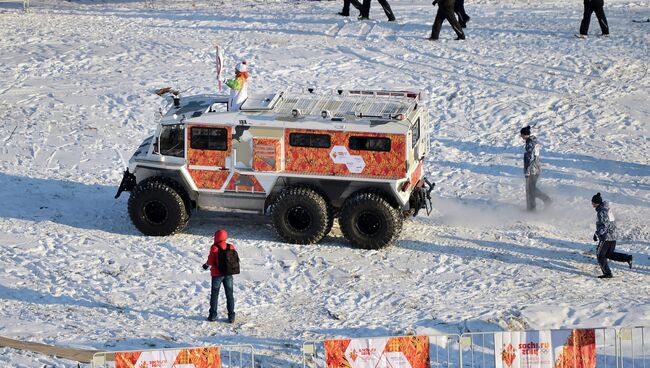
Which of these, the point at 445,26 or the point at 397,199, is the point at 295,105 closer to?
the point at 397,199

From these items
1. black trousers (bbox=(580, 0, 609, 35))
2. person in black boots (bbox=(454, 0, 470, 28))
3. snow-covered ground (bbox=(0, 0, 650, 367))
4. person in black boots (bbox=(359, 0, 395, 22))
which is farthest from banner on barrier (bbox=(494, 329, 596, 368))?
person in black boots (bbox=(359, 0, 395, 22))

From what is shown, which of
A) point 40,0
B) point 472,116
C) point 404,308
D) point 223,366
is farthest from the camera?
point 40,0

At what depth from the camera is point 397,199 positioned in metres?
18.3

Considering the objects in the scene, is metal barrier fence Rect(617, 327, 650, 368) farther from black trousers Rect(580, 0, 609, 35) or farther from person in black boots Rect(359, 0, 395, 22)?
person in black boots Rect(359, 0, 395, 22)

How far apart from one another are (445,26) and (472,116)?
17.6 feet

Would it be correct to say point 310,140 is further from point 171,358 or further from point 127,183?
point 171,358

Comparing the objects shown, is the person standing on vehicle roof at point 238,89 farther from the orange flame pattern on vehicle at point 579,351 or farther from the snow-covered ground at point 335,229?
the orange flame pattern on vehicle at point 579,351

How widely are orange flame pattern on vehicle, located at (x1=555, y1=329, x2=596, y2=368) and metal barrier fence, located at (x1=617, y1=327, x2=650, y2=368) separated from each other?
3.14ft

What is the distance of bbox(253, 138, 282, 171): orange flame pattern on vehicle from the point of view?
18422mm

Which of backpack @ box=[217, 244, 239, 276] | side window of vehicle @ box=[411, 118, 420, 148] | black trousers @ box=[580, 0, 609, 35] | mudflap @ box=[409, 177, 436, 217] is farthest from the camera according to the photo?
black trousers @ box=[580, 0, 609, 35]

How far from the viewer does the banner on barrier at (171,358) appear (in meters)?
12.8

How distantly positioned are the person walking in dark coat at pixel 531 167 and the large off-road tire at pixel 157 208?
5.59m

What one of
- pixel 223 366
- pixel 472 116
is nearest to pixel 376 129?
pixel 223 366

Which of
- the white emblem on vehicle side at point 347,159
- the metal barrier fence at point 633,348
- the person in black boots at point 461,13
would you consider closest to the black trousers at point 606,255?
the metal barrier fence at point 633,348
